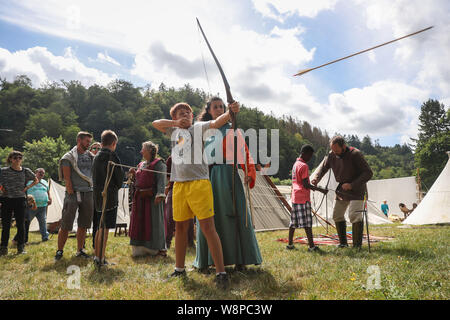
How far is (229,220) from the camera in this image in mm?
3461

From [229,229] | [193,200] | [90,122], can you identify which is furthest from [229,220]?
[90,122]

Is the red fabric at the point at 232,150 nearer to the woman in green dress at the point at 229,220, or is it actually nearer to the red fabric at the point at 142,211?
the woman in green dress at the point at 229,220

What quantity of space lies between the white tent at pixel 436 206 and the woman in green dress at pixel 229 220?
9579mm

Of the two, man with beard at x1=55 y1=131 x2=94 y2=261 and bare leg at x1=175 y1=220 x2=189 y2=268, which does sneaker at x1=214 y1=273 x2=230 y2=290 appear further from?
man with beard at x1=55 y1=131 x2=94 y2=261

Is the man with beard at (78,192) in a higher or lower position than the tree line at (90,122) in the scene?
lower

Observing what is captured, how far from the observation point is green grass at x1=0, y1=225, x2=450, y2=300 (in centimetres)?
259

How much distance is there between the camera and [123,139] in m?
68.8

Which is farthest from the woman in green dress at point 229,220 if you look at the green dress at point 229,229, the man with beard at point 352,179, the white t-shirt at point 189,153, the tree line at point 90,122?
the tree line at point 90,122

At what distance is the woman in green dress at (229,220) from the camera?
3.40 metres

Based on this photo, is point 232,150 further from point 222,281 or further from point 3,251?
point 3,251

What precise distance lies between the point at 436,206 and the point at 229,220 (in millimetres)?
10229
